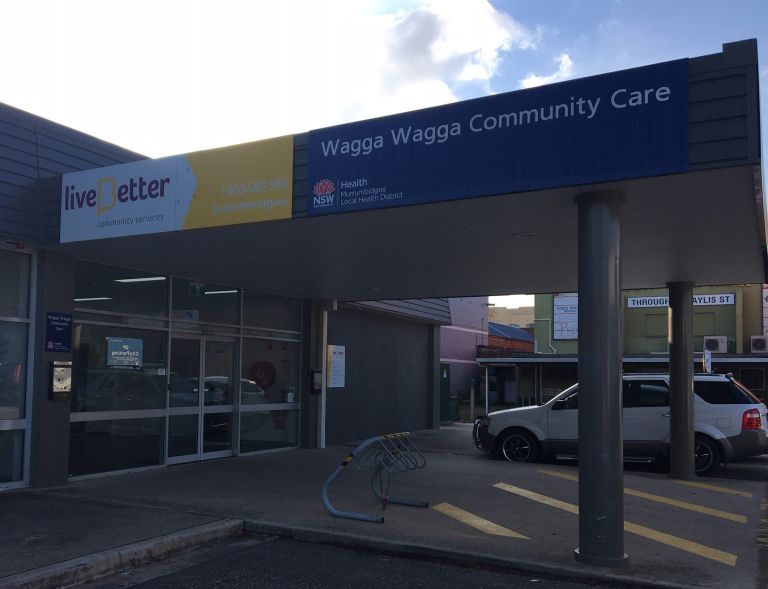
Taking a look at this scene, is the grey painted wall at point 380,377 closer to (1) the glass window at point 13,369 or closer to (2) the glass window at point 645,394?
(2) the glass window at point 645,394

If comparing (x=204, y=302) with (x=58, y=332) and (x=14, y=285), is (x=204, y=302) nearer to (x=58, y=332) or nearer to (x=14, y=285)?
(x=58, y=332)

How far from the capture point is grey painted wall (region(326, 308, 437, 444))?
53.0ft

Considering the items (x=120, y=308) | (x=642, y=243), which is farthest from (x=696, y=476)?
(x=120, y=308)

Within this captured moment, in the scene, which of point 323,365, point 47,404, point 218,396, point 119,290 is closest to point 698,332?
point 323,365

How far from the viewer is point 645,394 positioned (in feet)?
42.4

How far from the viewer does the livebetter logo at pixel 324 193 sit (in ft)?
24.7

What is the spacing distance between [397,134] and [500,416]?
7.88m

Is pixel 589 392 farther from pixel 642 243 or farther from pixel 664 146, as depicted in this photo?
pixel 642 243

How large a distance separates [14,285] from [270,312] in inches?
214

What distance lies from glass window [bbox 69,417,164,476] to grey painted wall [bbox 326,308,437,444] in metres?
4.85

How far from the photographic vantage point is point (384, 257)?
10.2 meters

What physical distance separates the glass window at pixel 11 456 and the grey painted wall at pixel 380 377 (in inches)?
279

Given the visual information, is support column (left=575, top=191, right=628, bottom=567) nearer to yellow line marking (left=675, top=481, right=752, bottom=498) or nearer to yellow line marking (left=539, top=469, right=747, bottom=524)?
yellow line marking (left=539, top=469, right=747, bottom=524)

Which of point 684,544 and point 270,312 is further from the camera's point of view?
point 270,312
